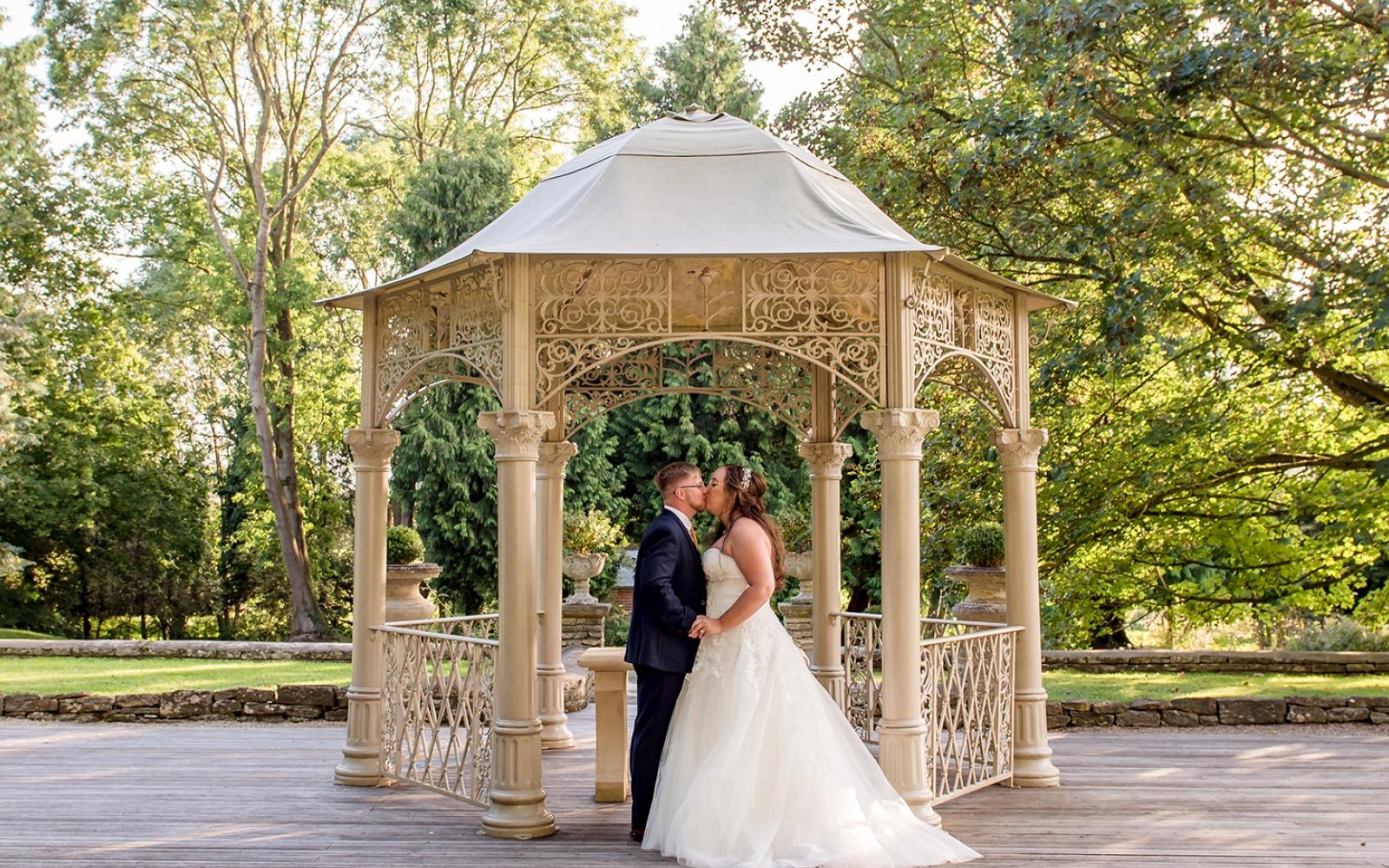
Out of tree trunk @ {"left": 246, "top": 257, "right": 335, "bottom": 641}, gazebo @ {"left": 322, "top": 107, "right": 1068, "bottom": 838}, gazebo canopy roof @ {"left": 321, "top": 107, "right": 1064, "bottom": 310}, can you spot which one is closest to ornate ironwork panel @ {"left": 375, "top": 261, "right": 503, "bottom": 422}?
gazebo @ {"left": 322, "top": 107, "right": 1068, "bottom": 838}

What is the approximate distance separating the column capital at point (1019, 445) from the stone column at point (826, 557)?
1336 millimetres

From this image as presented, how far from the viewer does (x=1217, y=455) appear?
39.2 ft

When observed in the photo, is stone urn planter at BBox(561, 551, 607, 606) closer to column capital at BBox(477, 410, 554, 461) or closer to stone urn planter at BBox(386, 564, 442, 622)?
stone urn planter at BBox(386, 564, 442, 622)

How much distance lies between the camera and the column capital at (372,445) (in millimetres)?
7641

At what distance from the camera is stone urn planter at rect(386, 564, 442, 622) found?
13109 millimetres

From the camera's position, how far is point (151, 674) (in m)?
13.9

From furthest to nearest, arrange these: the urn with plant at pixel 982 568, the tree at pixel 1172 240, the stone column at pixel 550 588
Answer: the urn with plant at pixel 982 568, the tree at pixel 1172 240, the stone column at pixel 550 588

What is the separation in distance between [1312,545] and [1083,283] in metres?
3.59

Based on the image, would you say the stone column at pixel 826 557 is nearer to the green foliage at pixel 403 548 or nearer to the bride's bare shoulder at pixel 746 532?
the bride's bare shoulder at pixel 746 532

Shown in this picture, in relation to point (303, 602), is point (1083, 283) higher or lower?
higher

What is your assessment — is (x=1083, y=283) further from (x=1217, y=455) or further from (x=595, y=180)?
(x=595, y=180)

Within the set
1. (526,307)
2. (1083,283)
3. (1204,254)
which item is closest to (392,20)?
(1083,283)

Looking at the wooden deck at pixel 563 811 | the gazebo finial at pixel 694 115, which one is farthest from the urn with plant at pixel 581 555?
the gazebo finial at pixel 694 115

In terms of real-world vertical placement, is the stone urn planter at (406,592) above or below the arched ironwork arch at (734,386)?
below
